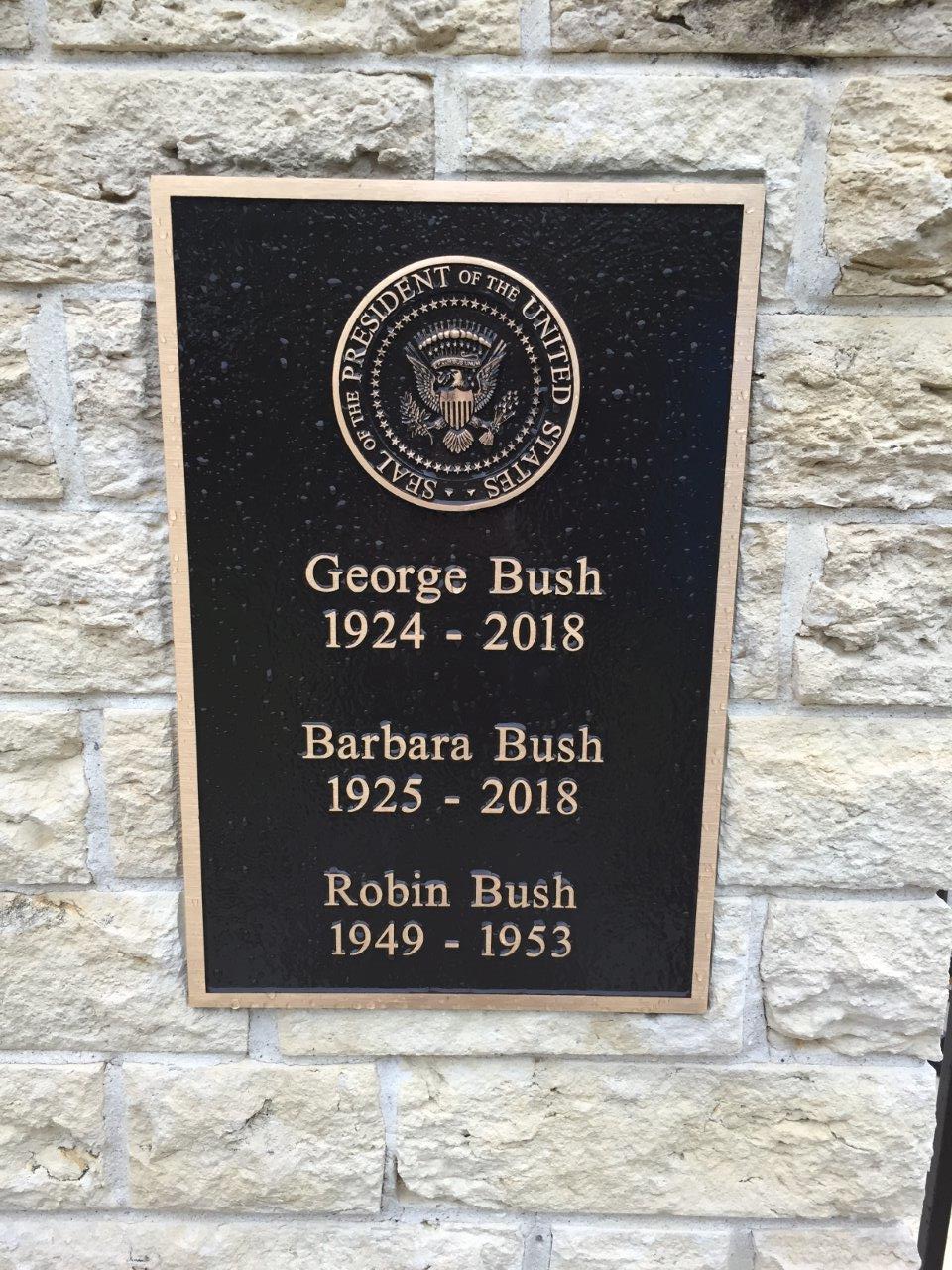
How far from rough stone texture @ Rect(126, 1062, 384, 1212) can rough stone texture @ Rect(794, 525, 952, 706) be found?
1056mm

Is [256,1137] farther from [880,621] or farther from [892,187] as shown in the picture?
[892,187]

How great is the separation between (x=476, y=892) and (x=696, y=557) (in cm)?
67

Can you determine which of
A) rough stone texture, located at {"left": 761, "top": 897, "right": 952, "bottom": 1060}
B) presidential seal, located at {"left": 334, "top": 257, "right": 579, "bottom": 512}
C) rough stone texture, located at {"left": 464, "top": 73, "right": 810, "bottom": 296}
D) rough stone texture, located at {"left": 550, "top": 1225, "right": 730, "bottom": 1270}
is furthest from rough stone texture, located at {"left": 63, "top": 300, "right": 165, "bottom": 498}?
rough stone texture, located at {"left": 550, "top": 1225, "right": 730, "bottom": 1270}

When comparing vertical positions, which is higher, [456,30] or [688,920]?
[456,30]

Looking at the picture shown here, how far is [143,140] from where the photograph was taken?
4.11 ft

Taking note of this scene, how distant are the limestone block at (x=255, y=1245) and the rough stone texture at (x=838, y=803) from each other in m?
0.83

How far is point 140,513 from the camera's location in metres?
1.36

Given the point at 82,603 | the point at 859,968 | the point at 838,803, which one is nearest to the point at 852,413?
the point at 838,803

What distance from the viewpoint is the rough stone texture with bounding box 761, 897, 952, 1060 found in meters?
1.47

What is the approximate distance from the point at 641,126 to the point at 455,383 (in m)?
0.45

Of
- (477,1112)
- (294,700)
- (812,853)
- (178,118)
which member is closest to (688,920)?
(812,853)

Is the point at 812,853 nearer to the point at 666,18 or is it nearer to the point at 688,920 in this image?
the point at 688,920

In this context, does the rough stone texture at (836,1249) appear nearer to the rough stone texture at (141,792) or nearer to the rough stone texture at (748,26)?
the rough stone texture at (141,792)

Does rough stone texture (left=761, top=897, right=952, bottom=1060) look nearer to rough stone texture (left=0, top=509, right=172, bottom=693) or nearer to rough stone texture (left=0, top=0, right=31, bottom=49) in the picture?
rough stone texture (left=0, top=509, right=172, bottom=693)
